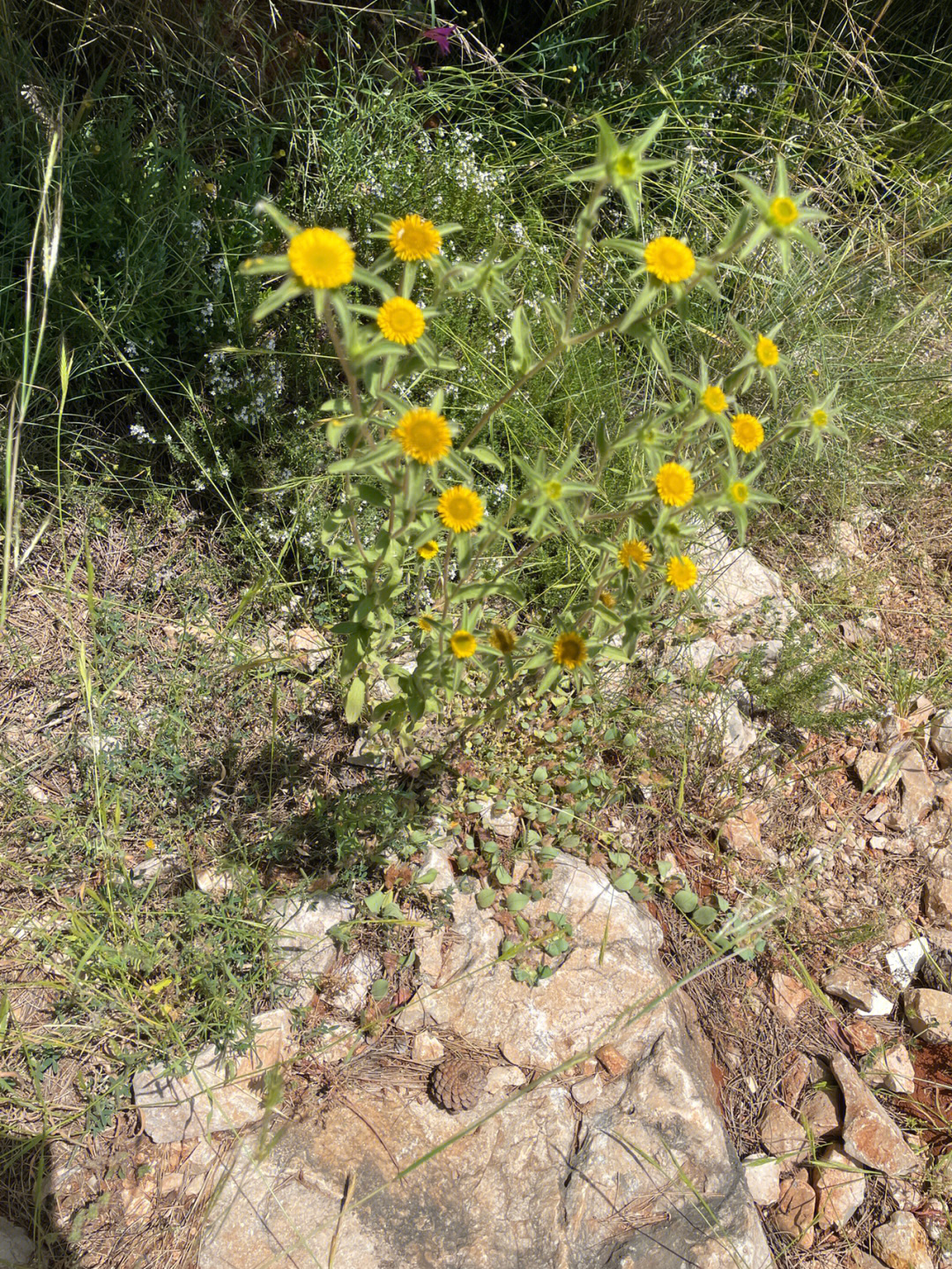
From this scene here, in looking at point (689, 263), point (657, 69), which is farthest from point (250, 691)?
point (657, 69)

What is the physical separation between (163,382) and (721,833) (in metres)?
2.19

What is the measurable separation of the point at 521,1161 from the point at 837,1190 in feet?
2.57

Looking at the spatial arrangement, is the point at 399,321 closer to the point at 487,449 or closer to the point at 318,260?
the point at 318,260

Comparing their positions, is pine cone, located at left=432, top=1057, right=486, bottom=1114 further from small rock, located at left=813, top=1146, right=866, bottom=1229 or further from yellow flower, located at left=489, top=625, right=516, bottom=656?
yellow flower, located at left=489, top=625, right=516, bottom=656

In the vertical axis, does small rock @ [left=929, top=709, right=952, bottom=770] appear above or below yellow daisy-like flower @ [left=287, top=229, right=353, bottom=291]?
below

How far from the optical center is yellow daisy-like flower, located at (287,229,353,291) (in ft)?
3.72

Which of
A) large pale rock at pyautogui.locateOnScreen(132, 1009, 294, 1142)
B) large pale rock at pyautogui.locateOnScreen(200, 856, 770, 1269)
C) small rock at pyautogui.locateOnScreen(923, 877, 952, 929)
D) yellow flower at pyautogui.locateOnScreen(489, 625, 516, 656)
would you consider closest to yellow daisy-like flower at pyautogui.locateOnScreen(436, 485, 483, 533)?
yellow flower at pyautogui.locateOnScreen(489, 625, 516, 656)

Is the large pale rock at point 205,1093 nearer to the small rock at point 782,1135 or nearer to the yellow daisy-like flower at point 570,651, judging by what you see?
the yellow daisy-like flower at point 570,651

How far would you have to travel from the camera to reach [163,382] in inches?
100

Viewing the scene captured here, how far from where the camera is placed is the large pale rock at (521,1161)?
5.30ft

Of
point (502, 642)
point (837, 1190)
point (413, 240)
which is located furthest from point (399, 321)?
point (837, 1190)

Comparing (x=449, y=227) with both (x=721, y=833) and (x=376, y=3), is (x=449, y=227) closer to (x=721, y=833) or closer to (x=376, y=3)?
(x=721, y=833)

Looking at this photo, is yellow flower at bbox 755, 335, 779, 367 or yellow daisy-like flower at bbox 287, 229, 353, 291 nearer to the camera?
yellow daisy-like flower at bbox 287, 229, 353, 291

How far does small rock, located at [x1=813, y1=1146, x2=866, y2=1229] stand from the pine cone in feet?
2.75
